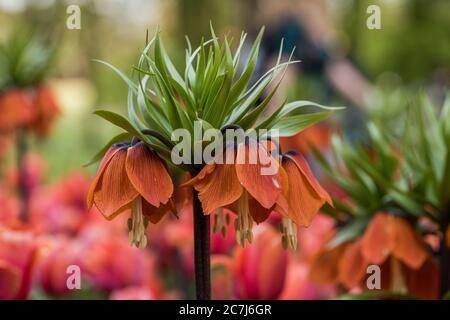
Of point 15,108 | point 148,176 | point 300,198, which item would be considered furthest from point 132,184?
point 15,108

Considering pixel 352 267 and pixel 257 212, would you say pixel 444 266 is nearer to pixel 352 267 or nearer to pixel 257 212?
pixel 352 267

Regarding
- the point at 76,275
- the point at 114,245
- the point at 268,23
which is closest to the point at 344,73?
the point at 268,23

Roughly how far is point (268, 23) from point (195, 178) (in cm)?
192

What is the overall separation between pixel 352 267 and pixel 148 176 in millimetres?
317

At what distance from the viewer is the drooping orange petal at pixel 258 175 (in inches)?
19.3

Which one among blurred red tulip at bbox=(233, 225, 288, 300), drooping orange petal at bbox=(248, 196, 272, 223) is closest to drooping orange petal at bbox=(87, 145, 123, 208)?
drooping orange petal at bbox=(248, 196, 272, 223)

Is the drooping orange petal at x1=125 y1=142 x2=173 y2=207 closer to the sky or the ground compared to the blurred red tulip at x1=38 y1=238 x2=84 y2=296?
closer to the sky

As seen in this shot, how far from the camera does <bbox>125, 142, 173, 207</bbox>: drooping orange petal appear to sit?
1.64ft

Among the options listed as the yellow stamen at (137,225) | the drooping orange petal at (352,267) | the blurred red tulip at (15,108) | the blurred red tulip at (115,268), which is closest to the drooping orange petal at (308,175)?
the yellow stamen at (137,225)

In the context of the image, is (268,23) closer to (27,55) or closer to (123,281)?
(27,55)

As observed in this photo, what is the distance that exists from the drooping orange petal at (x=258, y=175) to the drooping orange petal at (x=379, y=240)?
244mm

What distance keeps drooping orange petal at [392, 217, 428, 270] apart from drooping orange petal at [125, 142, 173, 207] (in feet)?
0.98

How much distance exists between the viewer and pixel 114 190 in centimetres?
51

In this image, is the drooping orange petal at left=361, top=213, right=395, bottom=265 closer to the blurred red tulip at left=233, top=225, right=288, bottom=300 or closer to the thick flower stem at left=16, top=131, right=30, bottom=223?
the blurred red tulip at left=233, top=225, right=288, bottom=300
